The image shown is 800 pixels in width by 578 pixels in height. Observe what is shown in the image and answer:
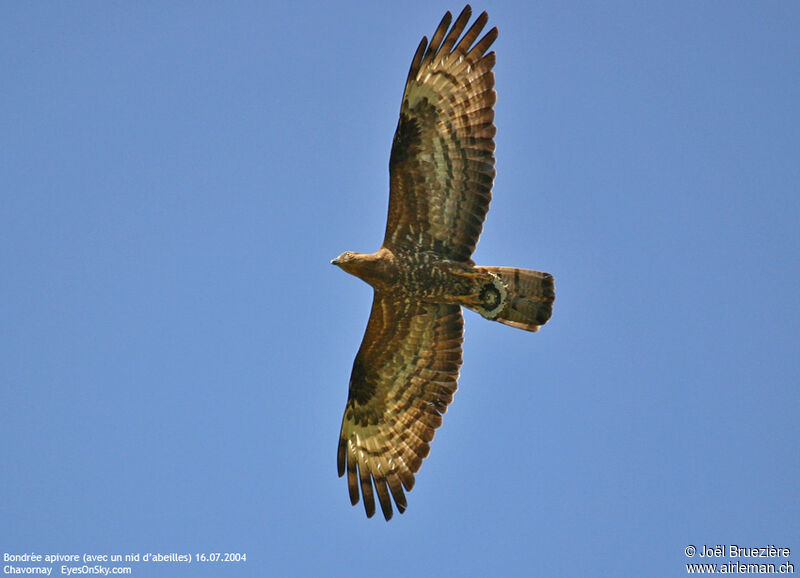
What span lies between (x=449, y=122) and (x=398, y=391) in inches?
139

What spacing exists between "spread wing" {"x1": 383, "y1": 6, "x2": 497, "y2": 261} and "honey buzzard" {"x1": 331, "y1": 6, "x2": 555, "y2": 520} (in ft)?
0.04

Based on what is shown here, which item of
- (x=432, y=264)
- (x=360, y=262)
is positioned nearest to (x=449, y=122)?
(x=432, y=264)

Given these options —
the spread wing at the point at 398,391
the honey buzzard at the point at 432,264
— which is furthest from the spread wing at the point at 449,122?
the spread wing at the point at 398,391

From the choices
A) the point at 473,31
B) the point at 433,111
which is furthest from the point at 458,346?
the point at 473,31

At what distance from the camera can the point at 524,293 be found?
13.6 m

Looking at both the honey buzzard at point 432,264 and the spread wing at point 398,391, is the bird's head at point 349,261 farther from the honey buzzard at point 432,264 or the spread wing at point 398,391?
the spread wing at point 398,391

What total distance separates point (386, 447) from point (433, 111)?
423cm

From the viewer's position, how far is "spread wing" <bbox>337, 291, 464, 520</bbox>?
14.4 meters

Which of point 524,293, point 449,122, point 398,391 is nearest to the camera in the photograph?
point 449,122

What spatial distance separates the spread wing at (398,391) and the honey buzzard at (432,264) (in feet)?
0.04

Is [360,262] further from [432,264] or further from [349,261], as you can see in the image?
[432,264]

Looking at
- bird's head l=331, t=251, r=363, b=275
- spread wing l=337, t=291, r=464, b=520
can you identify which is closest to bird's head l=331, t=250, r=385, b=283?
bird's head l=331, t=251, r=363, b=275

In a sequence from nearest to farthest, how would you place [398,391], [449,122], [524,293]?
[449,122], [524,293], [398,391]

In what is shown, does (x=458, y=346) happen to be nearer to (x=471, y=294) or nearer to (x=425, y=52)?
(x=471, y=294)
